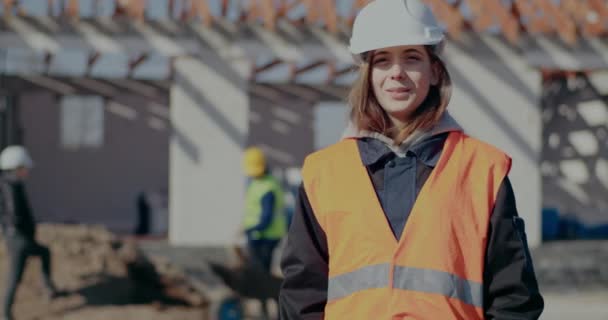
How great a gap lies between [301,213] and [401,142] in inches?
11.4

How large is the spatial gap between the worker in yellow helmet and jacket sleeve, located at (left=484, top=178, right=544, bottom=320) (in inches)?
226

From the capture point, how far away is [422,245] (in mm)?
1841

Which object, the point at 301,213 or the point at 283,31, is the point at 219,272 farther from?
the point at 283,31

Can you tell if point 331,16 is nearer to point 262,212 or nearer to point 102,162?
point 262,212

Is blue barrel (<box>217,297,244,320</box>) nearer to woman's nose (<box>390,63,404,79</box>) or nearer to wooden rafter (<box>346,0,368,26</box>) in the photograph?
woman's nose (<box>390,63,404,79</box>)

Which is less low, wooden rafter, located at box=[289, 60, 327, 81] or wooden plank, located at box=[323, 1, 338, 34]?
wooden plank, located at box=[323, 1, 338, 34]

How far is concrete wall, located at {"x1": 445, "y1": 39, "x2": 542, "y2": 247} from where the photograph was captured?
1436 cm

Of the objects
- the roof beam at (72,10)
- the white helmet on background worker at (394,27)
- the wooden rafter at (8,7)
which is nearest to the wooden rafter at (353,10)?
the roof beam at (72,10)

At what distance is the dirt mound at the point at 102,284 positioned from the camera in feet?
28.3

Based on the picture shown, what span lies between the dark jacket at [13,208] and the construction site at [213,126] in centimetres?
89

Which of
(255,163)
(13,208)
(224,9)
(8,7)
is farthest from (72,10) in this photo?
(255,163)

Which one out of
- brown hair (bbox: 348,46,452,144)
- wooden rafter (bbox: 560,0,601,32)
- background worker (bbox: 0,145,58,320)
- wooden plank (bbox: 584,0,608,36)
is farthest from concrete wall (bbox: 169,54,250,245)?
brown hair (bbox: 348,46,452,144)

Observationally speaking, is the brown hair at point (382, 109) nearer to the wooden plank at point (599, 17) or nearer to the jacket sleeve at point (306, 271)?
the jacket sleeve at point (306, 271)

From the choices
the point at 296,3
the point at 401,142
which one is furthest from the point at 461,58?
the point at 401,142
